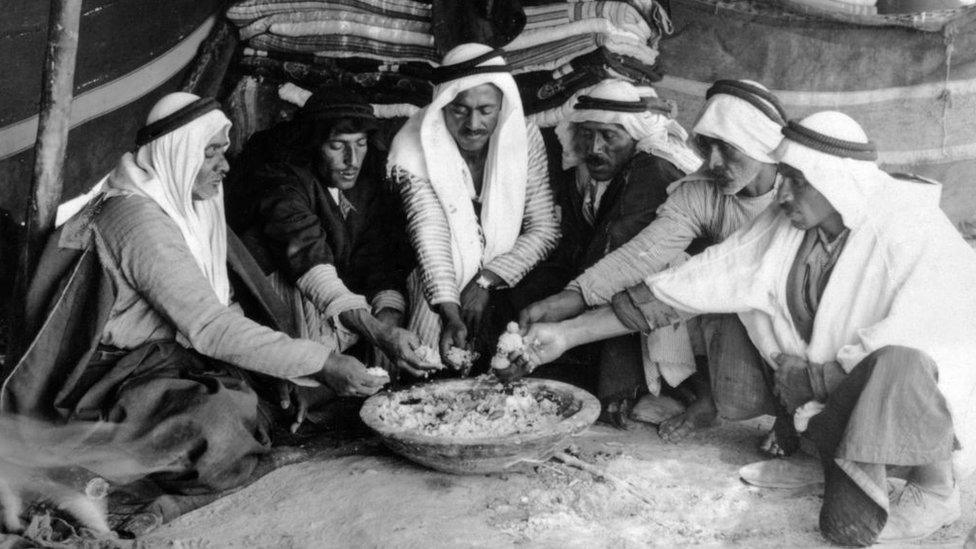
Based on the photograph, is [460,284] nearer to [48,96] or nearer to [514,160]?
[514,160]

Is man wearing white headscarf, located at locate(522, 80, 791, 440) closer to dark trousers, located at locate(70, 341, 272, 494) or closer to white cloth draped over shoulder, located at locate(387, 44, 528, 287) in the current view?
white cloth draped over shoulder, located at locate(387, 44, 528, 287)

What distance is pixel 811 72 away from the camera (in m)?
5.71

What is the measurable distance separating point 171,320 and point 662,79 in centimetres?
352

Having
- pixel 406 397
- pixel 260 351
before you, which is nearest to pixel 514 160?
pixel 406 397

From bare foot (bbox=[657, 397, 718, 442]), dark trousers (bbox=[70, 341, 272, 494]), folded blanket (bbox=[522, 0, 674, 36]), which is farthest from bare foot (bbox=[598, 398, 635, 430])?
folded blanket (bbox=[522, 0, 674, 36])

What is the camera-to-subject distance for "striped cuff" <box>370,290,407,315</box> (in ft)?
14.7

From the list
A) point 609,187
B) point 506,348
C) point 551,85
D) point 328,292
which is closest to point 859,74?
point 551,85

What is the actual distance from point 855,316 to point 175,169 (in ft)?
8.21

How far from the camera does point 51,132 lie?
3.79m

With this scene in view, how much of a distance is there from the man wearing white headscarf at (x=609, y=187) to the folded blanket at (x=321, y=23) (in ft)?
4.08

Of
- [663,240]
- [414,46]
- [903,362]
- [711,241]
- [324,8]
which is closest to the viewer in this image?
[903,362]

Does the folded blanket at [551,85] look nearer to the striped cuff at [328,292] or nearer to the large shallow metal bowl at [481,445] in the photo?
the striped cuff at [328,292]

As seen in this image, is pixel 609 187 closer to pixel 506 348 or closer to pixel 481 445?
pixel 506 348

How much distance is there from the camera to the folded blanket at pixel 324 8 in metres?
5.45
